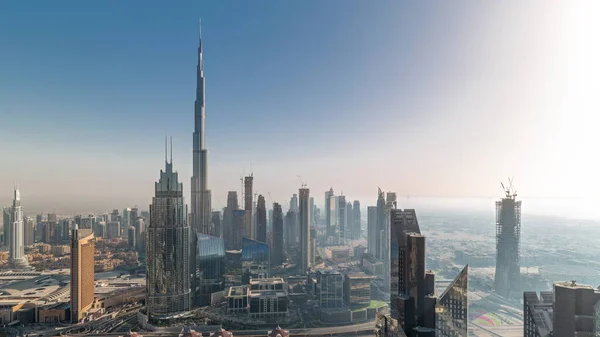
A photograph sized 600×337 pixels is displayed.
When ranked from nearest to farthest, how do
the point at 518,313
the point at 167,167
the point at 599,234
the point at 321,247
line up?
the point at 599,234, the point at 518,313, the point at 167,167, the point at 321,247

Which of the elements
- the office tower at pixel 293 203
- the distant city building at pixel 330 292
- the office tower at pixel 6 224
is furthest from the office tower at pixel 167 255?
the office tower at pixel 293 203

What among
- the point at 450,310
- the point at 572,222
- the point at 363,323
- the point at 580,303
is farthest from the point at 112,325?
the point at 572,222

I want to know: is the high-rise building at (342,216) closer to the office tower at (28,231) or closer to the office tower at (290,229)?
the office tower at (290,229)

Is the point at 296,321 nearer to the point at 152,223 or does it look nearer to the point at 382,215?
the point at 152,223

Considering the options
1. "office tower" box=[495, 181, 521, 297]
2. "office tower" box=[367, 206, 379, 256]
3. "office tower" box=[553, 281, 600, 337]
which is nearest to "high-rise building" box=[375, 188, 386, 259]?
"office tower" box=[367, 206, 379, 256]

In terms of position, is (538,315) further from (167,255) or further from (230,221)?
(230,221)

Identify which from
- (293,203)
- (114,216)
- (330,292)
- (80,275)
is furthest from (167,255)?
(114,216)
